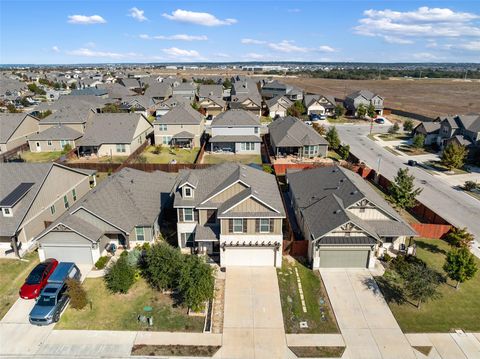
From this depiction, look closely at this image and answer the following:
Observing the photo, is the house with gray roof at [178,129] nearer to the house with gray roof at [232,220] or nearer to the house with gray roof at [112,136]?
the house with gray roof at [112,136]

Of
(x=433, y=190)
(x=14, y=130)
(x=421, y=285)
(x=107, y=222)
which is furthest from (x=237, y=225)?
(x=14, y=130)

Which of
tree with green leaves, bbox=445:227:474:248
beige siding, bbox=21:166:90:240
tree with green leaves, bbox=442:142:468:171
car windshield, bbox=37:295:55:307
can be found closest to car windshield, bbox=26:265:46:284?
car windshield, bbox=37:295:55:307

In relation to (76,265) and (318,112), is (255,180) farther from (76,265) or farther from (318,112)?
(318,112)

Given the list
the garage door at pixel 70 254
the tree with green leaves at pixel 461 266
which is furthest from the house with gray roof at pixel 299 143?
the garage door at pixel 70 254

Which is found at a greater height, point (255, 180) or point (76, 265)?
point (255, 180)

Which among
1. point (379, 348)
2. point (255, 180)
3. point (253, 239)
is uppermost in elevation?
point (255, 180)

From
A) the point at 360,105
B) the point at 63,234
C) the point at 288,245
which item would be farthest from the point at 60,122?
the point at 360,105

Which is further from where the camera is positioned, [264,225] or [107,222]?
[107,222]

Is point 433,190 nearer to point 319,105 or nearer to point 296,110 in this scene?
point 296,110
